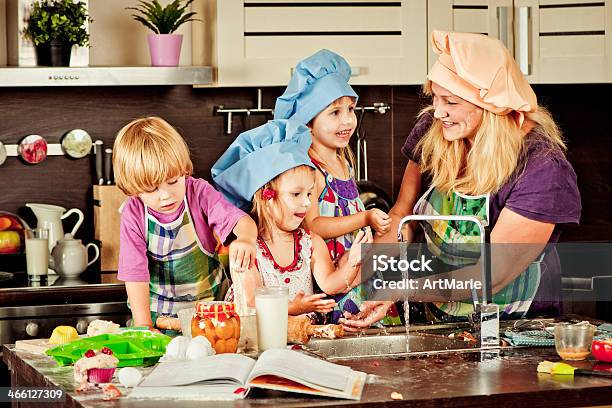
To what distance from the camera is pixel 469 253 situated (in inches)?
112

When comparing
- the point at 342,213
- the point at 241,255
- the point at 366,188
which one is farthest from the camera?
the point at 366,188

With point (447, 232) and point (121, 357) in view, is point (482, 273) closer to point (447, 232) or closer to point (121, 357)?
point (447, 232)

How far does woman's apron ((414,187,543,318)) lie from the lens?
2834 mm

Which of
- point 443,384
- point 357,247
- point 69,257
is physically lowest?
point 443,384

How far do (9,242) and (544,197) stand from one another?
80.2 inches

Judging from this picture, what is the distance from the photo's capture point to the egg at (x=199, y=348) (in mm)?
2211

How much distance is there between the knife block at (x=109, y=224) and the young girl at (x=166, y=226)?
1.12 metres

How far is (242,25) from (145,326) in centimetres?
167

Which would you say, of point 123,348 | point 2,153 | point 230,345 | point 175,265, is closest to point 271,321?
point 230,345

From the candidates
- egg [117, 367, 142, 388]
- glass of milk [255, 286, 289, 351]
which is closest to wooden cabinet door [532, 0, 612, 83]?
glass of milk [255, 286, 289, 351]

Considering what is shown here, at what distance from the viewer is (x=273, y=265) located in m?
2.87

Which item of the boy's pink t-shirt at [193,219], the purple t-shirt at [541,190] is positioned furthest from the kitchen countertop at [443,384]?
the purple t-shirt at [541,190]

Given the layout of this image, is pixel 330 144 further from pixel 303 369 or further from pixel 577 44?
pixel 577 44

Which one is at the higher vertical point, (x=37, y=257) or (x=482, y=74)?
(x=482, y=74)
